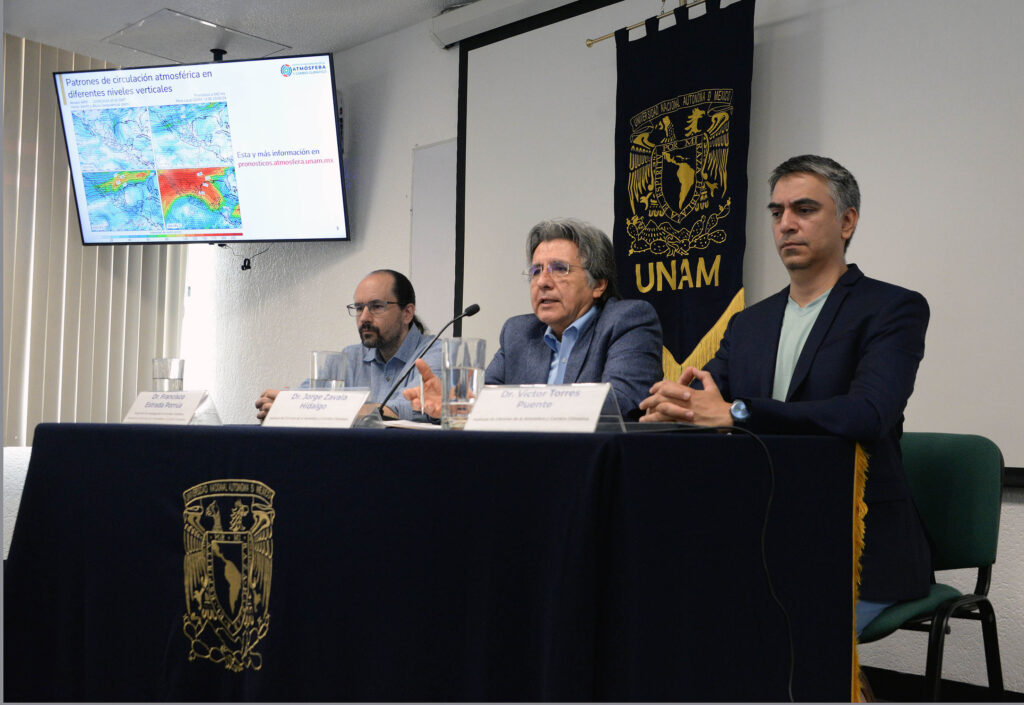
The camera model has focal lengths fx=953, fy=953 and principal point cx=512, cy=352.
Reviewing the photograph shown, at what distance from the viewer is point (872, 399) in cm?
157

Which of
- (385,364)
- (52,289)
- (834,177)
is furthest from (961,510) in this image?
(52,289)

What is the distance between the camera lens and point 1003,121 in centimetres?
270

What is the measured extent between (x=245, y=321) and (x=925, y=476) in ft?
13.7

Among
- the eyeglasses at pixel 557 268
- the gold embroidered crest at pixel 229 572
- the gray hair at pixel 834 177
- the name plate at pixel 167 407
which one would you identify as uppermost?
the gray hair at pixel 834 177

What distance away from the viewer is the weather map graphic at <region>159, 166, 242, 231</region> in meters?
4.69

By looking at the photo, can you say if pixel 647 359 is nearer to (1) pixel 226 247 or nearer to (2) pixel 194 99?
(2) pixel 194 99

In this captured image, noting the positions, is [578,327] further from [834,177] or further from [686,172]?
[686,172]

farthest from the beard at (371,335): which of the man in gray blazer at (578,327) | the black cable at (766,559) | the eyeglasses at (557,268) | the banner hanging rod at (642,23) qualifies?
the black cable at (766,559)

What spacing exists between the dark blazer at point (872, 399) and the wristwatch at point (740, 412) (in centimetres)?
1

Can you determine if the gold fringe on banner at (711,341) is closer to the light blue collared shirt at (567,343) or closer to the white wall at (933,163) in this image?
the white wall at (933,163)

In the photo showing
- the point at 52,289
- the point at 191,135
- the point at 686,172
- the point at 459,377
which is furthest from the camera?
the point at 52,289

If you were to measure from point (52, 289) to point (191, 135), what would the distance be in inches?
45.9

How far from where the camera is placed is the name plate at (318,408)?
65.0 inches

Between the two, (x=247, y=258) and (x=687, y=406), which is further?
(x=247, y=258)
